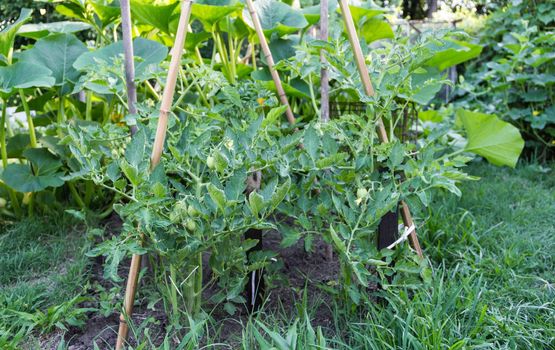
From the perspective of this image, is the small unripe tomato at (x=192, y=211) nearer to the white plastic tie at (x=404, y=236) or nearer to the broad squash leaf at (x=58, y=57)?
the white plastic tie at (x=404, y=236)

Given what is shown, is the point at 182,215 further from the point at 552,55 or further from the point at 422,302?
the point at 552,55

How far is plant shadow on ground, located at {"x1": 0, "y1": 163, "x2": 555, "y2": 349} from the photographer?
1.21m

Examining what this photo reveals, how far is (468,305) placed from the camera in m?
1.30

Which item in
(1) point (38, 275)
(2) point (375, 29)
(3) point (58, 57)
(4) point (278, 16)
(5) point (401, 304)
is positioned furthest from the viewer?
(2) point (375, 29)

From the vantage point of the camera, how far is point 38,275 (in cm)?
167

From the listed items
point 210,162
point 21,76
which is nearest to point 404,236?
point 210,162

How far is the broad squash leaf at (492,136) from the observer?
1744 millimetres

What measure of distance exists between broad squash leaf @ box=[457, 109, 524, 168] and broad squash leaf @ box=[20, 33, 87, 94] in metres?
1.39

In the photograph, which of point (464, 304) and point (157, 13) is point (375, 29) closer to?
point (157, 13)

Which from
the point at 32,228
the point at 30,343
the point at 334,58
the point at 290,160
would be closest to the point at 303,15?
the point at 334,58

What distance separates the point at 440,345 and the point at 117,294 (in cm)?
88

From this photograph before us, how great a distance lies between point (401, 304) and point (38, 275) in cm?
114

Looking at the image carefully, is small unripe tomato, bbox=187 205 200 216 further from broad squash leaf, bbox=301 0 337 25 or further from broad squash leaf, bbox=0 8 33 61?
broad squash leaf, bbox=301 0 337 25

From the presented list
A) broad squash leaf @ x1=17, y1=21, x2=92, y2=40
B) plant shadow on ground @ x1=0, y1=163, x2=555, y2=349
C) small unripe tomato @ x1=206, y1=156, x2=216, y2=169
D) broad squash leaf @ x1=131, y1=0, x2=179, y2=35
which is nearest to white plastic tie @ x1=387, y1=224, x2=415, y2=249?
plant shadow on ground @ x1=0, y1=163, x2=555, y2=349
